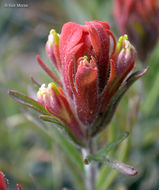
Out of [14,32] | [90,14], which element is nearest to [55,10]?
[14,32]

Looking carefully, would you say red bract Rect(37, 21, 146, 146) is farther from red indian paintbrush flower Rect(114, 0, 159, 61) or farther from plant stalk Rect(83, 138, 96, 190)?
red indian paintbrush flower Rect(114, 0, 159, 61)

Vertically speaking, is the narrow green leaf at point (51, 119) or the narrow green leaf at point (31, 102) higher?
the narrow green leaf at point (31, 102)

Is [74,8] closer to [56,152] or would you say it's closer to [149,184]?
[56,152]

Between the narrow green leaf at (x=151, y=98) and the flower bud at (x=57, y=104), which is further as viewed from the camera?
the narrow green leaf at (x=151, y=98)

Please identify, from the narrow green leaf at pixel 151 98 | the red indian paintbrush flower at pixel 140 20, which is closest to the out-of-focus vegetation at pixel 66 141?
the narrow green leaf at pixel 151 98

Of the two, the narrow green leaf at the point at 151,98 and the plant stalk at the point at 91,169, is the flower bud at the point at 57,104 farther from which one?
the narrow green leaf at the point at 151,98

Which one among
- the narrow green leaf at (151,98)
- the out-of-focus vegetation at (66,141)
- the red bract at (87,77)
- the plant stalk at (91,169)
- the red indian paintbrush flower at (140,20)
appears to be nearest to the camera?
the red bract at (87,77)

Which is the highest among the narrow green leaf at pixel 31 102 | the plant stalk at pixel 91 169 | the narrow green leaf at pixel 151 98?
the narrow green leaf at pixel 31 102

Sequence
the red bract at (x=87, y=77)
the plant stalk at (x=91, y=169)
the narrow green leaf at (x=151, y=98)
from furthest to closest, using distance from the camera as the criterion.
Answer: the narrow green leaf at (x=151, y=98), the plant stalk at (x=91, y=169), the red bract at (x=87, y=77)
